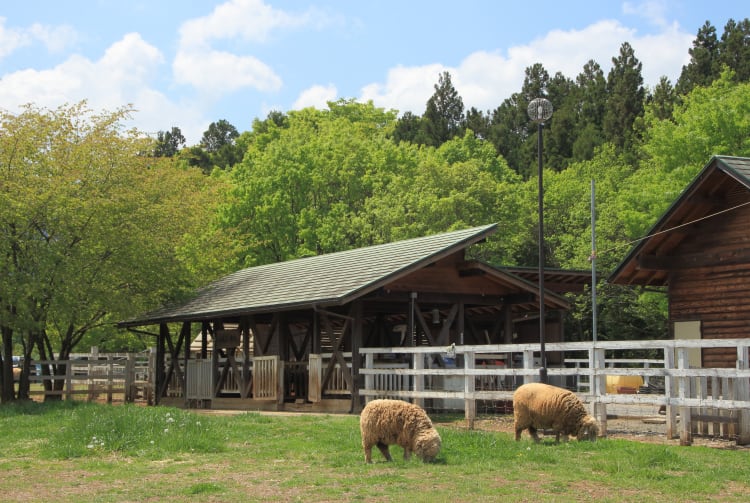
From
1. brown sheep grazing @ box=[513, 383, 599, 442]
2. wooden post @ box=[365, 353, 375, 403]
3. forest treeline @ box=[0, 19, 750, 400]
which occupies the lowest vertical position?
brown sheep grazing @ box=[513, 383, 599, 442]

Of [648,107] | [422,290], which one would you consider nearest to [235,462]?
[422,290]

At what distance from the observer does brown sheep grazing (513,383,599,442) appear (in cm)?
1298

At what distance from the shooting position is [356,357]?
2006cm

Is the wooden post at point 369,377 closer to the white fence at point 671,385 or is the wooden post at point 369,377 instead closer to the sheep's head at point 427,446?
the white fence at point 671,385

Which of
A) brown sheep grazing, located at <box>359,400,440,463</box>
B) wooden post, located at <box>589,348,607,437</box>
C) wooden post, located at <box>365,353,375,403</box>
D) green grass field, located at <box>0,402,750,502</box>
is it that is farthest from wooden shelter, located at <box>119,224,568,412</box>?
brown sheep grazing, located at <box>359,400,440,463</box>

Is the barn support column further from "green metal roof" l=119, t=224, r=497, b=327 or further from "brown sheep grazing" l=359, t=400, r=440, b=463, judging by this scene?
"brown sheep grazing" l=359, t=400, r=440, b=463

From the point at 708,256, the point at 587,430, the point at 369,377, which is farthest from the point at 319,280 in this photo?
the point at 587,430

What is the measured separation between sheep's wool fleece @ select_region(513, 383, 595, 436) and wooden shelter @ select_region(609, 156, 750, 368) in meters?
5.96

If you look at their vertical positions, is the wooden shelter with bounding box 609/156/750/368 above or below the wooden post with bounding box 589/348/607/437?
above

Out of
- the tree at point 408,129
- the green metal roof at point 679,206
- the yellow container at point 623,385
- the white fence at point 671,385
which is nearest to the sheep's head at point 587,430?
the white fence at point 671,385

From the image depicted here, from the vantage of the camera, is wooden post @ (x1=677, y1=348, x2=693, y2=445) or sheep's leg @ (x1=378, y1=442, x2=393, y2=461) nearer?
sheep's leg @ (x1=378, y1=442, x2=393, y2=461)

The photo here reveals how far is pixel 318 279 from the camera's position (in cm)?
2277

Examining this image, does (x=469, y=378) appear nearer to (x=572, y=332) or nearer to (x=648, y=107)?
(x=572, y=332)

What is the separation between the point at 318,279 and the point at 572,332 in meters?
25.2
